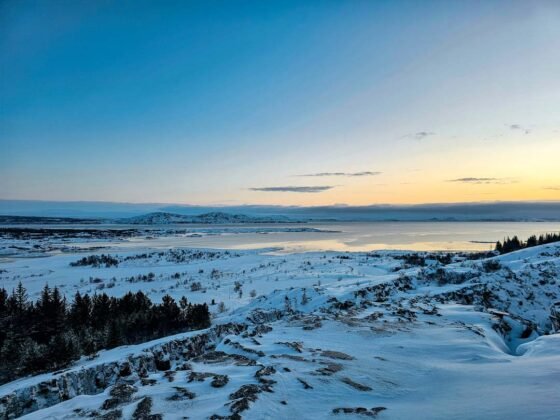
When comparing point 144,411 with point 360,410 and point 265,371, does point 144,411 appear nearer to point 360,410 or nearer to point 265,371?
point 265,371

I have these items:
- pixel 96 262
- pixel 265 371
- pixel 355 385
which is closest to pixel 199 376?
pixel 265 371

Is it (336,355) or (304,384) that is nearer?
(304,384)

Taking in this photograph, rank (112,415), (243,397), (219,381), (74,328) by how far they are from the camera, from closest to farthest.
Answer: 1. (112,415)
2. (243,397)
3. (219,381)
4. (74,328)

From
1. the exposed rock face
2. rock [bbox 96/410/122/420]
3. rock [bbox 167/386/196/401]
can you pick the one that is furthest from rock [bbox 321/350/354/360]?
rock [bbox 96/410/122/420]

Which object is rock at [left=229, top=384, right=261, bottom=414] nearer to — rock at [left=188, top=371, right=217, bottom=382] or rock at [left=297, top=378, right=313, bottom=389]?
rock at [left=297, top=378, right=313, bottom=389]

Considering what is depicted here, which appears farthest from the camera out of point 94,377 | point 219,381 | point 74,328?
point 74,328

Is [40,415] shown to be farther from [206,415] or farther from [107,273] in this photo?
[107,273]
